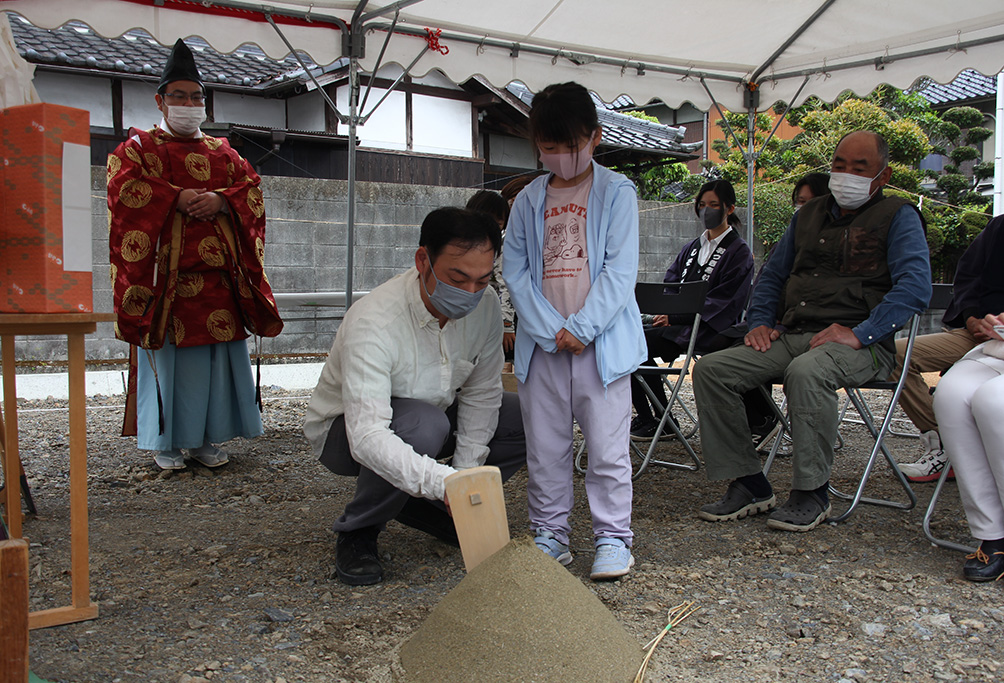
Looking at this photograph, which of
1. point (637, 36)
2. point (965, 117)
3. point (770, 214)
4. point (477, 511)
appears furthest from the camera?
point (965, 117)

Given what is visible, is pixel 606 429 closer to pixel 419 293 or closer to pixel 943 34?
pixel 419 293

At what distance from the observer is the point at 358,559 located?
2.32 metres

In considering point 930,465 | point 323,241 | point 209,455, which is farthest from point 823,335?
point 323,241

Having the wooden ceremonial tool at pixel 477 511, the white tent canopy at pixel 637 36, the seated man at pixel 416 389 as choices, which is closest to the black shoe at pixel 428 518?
the seated man at pixel 416 389

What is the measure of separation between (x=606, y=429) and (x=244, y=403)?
219 cm

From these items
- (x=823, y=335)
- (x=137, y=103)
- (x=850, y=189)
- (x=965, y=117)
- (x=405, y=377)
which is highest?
(x=965, y=117)

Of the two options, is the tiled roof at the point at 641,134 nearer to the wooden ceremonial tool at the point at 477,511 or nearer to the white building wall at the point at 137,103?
the white building wall at the point at 137,103

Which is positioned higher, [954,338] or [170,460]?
[954,338]

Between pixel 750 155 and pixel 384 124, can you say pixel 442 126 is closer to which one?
pixel 384 124

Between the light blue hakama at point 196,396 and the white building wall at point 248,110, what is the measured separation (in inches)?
277

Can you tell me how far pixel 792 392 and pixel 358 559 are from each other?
1.59 meters

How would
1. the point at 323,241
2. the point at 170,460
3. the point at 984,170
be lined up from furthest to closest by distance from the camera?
the point at 984,170 → the point at 323,241 → the point at 170,460

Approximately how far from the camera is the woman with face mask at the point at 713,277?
3.84m

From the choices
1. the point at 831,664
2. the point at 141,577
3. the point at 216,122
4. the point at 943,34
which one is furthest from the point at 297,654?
the point at 216,122
